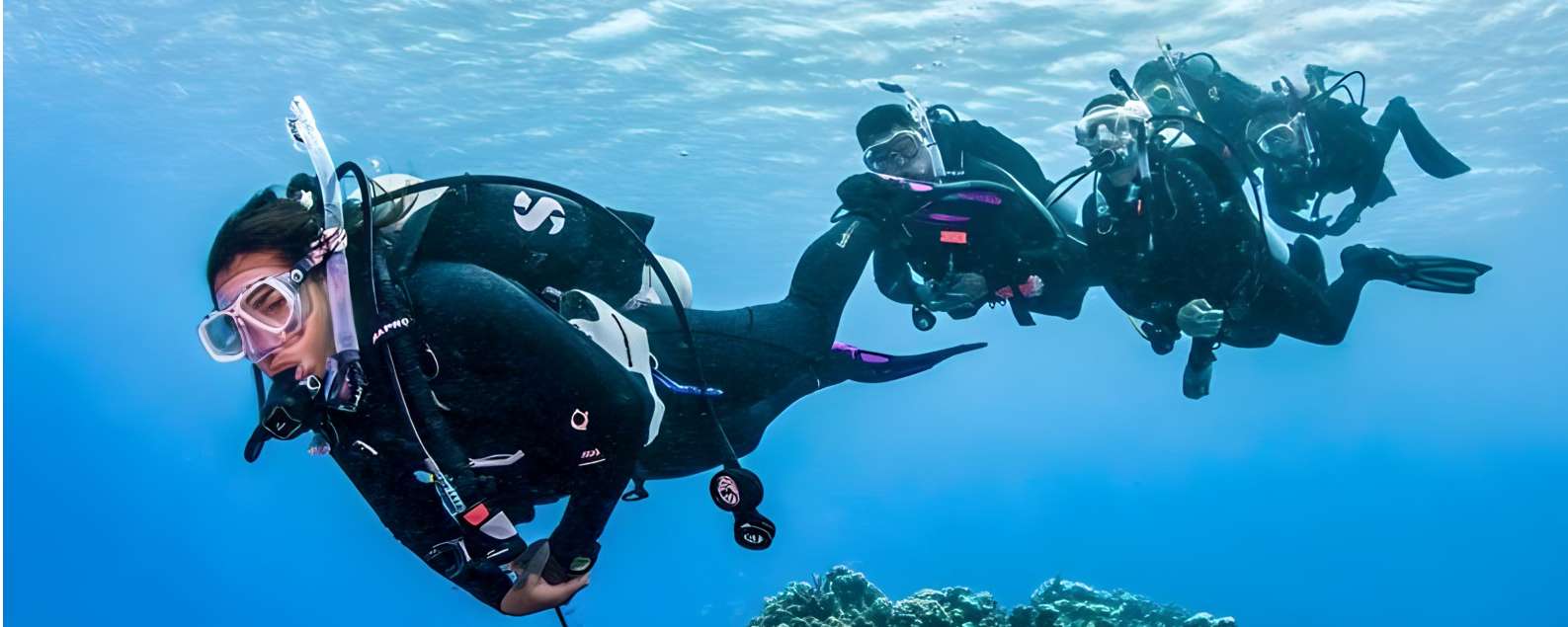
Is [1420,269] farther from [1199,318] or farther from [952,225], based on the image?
[952,225]

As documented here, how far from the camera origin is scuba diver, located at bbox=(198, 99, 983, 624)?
113 inches

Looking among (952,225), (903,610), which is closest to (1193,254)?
(952,225)

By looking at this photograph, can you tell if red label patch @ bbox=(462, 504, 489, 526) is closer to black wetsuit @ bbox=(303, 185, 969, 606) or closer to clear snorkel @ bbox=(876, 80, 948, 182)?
black wetsuit @ bbox=(303, 185, 969, 606)

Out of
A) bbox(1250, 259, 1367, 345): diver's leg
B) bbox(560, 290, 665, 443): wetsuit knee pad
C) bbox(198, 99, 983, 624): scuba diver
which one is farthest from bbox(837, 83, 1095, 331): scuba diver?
bbox(560, 290, 665, 443): wetsuit knee pad

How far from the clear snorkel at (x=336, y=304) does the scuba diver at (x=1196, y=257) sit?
16.2 ft

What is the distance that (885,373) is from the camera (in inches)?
231

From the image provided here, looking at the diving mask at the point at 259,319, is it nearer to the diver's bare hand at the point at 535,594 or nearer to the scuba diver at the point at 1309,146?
the diver's bare hand at the point at 535,594

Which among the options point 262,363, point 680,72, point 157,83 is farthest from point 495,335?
point 157,83

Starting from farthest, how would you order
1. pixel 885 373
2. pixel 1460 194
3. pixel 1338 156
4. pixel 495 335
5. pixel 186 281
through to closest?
pixel 186 281
pixel 1460 194
pixel 1338 156
pixel 885 373
pixel 495 335

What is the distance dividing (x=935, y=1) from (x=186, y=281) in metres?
63.6

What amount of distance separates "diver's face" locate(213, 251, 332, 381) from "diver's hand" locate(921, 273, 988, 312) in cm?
447

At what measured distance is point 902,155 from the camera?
21.3ft

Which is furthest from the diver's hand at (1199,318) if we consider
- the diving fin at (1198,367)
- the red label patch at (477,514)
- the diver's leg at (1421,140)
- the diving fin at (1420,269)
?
the red label patch at (477,514)

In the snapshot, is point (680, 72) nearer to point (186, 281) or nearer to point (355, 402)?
point (355, 402)
